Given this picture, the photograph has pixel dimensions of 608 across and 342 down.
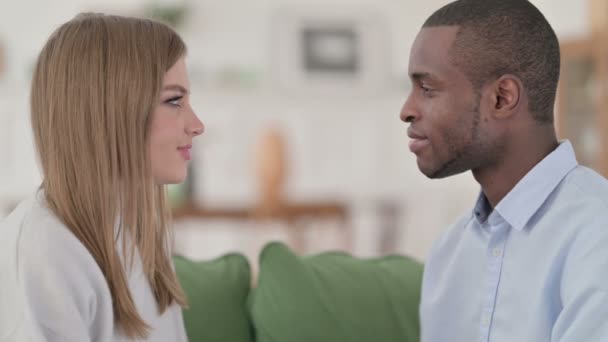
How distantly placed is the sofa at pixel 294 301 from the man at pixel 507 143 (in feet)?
1.26

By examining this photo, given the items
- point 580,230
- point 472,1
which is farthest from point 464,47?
point 580,230

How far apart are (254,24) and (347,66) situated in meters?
0.84

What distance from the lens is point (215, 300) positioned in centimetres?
171

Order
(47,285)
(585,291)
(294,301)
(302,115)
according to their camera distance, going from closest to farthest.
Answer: (585,291) < (47,285) < (294,301) < (302,115)

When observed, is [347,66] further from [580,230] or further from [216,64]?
[580,230]

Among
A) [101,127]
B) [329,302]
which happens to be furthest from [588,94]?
[101,127]

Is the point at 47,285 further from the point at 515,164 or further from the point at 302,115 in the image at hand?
the point at 302,115

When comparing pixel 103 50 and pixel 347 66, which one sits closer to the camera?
pixel 103 50

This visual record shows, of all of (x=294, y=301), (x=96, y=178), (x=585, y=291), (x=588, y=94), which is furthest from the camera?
(x=588, y=94)

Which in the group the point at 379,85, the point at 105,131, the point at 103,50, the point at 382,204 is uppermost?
the point at 103,50

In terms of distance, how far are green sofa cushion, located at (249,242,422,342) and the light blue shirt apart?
0.25 m

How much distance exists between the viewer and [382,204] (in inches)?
263

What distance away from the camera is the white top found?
1229 millimetres

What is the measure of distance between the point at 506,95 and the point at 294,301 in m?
0.65
